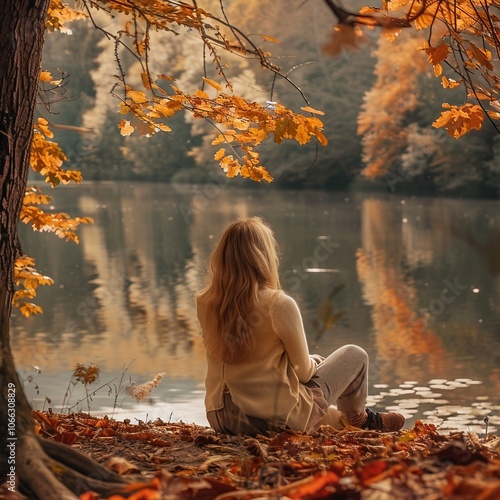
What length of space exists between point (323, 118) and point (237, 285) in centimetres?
4192

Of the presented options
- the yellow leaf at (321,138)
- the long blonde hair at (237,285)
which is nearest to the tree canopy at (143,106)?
the yellow leaf at (321,138)

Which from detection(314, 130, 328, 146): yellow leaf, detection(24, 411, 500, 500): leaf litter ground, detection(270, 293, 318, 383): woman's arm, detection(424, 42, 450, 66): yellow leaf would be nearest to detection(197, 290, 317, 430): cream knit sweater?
detection(270, 293, 318, 383): woman's arm

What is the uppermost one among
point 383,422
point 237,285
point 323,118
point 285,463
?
point 323,118

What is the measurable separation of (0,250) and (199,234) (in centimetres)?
2225

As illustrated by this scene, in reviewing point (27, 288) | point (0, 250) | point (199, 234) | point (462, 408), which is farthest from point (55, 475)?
point (199, 234)

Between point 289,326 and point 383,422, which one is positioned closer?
point 289,326

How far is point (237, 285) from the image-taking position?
420 centimetres

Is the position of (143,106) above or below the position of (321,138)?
above

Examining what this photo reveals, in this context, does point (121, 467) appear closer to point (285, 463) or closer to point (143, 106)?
point (285, 463)

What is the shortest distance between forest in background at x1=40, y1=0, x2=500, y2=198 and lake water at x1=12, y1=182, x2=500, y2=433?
5.42 metres

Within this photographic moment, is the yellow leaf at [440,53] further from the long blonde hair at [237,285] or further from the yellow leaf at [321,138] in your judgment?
the long blonde hair at [237,285]

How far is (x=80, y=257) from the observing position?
20.9 meters

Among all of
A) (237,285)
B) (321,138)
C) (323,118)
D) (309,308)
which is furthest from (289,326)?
(323,118)

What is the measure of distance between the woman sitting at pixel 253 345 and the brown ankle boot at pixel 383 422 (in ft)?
1.41
